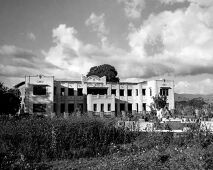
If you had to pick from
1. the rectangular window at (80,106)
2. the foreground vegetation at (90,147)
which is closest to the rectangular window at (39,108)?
the rectangular window at (80,106)

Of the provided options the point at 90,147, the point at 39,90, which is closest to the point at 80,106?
the point at 39,90

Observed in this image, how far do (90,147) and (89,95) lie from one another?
118 feet

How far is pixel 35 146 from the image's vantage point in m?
10.5

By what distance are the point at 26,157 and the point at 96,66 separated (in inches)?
2696

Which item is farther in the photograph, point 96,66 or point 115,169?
point 96,66

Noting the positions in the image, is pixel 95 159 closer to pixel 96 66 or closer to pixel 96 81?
pixel 96 81

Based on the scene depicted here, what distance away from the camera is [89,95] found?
4706 centimetres

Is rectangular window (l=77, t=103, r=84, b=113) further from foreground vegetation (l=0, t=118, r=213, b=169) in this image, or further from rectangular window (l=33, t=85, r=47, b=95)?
foreground vegetation (l=0, t=118, r=213, b=169)

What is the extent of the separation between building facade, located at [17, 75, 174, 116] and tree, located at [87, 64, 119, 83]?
69.0 feet

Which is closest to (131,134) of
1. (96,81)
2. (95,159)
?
(95,159)

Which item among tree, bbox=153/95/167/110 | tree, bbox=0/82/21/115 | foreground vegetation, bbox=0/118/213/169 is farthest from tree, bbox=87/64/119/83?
foreground vegetation, bbox=0/118/213/169

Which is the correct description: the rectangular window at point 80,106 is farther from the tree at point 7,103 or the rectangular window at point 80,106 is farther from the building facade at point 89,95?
the tree at point 7,103

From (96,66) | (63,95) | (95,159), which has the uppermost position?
(96,66)

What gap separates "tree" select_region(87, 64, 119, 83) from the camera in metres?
74.1
